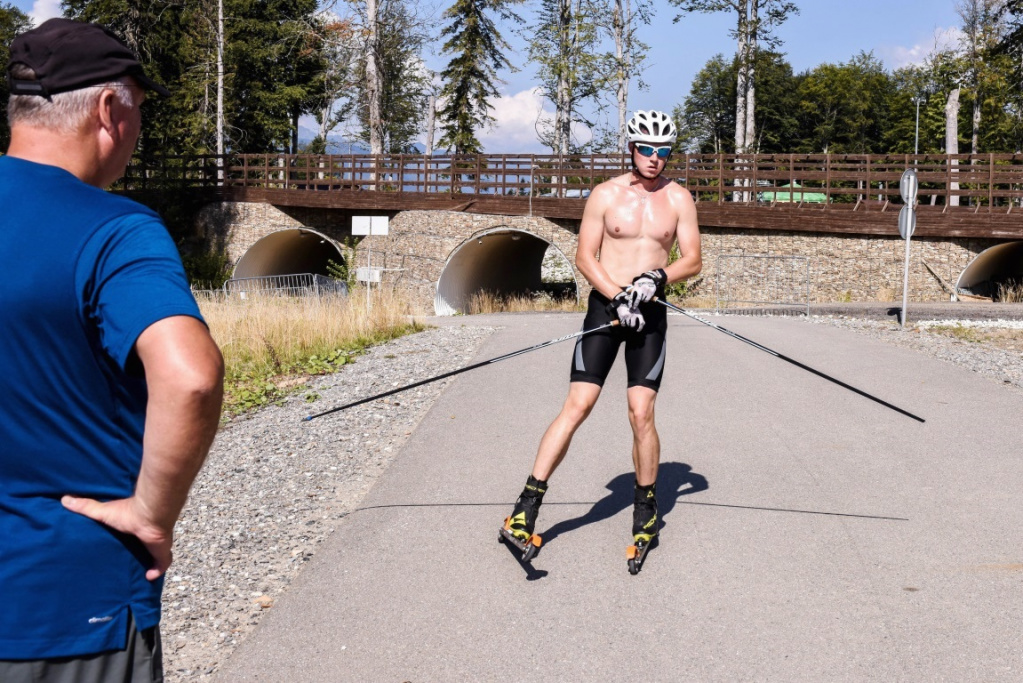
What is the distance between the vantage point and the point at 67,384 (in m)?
1.96

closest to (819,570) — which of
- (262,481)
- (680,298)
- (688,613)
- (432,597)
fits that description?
(688,613)

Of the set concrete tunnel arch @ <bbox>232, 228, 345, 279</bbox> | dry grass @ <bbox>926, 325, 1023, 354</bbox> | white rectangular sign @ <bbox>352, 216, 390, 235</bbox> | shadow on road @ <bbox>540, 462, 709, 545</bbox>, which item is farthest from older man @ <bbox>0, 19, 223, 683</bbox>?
concrete tunnel arch @ <bbox>232, 228, 345, 279</bbox>

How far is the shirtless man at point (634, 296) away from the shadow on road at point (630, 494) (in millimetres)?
517

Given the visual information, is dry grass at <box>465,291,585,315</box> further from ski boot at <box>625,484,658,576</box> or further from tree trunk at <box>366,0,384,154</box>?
ski boot at <box>625,484,658,576</box>

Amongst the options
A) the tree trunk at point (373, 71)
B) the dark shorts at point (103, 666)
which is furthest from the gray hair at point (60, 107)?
the tree trunk at point (373, 71)

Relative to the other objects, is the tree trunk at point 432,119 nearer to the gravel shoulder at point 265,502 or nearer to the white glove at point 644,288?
the gravel shoulder at point 265,502

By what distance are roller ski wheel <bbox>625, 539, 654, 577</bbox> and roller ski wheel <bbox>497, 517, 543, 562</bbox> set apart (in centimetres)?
44

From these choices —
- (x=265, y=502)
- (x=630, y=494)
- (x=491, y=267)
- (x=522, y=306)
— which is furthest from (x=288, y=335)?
(x=491, y=267)

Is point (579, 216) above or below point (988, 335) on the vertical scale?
above

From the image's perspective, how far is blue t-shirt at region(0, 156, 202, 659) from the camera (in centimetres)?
191

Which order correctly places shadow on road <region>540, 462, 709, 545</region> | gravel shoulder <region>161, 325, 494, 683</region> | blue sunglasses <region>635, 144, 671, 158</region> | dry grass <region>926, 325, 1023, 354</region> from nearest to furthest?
gravel shoulder <region>161, 325, 494, 683</region> → blue sunglasses <region>635, 144, 671, 158</region> → shadow on road <region>540, 462, 709, 545</region> → dry grass <region>926, 325, 1023, 354</region>

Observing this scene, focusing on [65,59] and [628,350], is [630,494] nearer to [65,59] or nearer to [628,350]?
[628,350]

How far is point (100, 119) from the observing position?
205 cm

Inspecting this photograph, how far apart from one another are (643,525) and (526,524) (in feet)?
2.01
